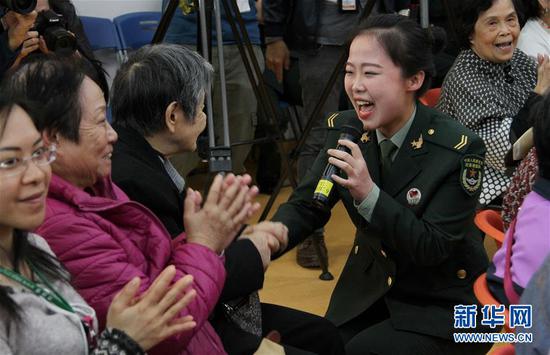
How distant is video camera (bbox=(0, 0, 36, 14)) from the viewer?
3155mm

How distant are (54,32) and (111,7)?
1777mm

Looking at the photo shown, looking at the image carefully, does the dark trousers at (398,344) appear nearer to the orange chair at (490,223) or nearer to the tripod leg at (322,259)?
the orange chair at (490,223)

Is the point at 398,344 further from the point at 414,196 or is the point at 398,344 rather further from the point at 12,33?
the point at 12,33

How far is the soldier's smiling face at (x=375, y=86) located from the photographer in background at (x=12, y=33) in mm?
1608

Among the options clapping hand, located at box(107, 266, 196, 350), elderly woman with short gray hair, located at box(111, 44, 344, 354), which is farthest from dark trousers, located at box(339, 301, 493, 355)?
clapping hand, located at box(107, 266, 196, 350)

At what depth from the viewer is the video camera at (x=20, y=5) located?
3155 mm

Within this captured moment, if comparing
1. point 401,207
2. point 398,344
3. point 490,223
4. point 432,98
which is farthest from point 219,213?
point 432,98

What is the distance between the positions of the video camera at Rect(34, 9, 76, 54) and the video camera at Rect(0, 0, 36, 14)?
63mm

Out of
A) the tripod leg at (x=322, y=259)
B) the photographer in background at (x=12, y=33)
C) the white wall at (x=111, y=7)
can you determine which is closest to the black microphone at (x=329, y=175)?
the tripod leg at (x=322, y=259)

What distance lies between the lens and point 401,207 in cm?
211

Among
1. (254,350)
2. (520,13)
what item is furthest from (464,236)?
(520,13)

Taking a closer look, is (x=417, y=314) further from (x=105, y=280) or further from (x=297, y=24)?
(x=297, y=24)

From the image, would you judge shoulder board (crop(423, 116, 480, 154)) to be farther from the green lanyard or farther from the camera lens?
the camera lens

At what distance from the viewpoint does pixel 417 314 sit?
7.13 feet
